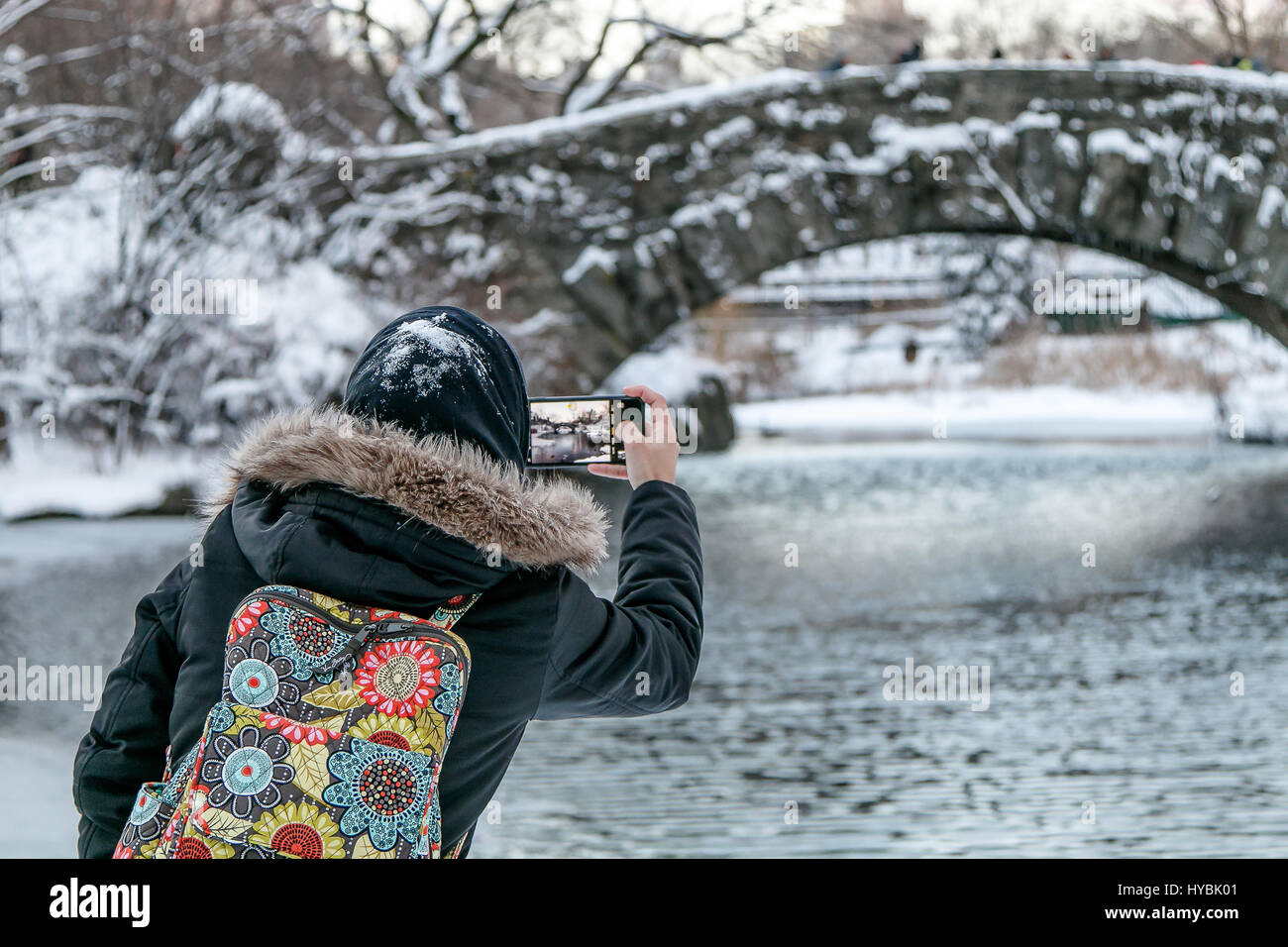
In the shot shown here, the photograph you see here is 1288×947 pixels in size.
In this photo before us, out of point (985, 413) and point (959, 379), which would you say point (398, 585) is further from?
point (959, 379)

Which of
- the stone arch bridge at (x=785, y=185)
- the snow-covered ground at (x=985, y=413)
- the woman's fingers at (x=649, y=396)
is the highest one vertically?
the stone arch bridge at (x=785, y=185)

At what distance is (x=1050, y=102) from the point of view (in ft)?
36.4

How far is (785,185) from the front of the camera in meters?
10.9

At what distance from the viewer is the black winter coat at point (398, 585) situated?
139 centimetres

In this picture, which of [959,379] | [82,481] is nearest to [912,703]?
[82,481]

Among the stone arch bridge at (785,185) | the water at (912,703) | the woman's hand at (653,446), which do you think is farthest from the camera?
the stone arch bridge at (785,185)

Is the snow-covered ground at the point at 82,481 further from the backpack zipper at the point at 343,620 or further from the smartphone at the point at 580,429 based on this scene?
the backpack zipper at the point at 343,620

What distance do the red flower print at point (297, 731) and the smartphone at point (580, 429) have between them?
1.87 feet

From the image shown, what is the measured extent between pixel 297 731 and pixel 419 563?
20 centimetres

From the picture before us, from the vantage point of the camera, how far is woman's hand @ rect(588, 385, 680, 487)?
174 centimetres

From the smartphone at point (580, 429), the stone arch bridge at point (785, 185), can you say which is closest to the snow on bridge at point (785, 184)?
the stone arch bridge at point (785, 185)

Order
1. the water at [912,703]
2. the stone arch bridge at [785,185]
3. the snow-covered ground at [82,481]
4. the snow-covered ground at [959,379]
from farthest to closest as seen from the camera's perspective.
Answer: the snow-covered ground at [959,379] < the stone arch bridge at [785,185] < the snow-covered ground at [82,481] < the water at [912,703]

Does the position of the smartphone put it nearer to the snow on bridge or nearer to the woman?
the woman

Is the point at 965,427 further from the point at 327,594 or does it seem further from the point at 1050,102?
the point at 327,594
